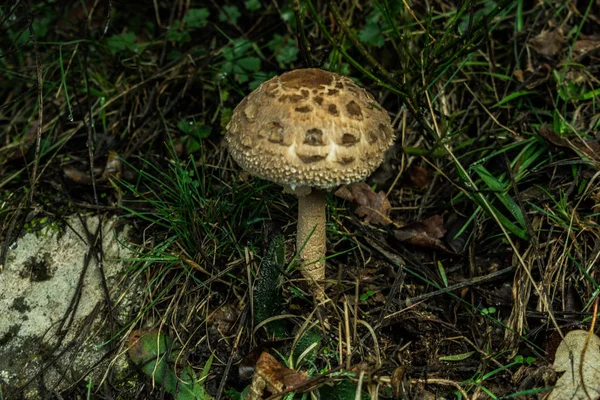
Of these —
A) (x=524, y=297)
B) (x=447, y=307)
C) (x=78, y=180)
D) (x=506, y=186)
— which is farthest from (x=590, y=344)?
(x=78, y=180)

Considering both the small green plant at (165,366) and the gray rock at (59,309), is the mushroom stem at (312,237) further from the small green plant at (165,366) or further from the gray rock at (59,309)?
the gray rock at (59,309)

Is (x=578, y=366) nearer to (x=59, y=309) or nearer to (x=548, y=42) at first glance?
(x=548, y=42)

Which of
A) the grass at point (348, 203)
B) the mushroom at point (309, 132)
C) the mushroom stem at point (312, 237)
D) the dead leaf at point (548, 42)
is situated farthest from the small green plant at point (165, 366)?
the dead leaf at point (548, 42)

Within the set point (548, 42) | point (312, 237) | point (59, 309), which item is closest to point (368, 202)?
point (312, 237)

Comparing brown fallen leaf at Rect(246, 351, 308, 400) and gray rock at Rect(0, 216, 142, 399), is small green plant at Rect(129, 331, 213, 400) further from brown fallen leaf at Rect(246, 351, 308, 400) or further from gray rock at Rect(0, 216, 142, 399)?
brown fallen leaf at Rect(246, 351, 308, 400)

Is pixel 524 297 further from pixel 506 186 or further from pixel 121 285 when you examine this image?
pixel 121 285

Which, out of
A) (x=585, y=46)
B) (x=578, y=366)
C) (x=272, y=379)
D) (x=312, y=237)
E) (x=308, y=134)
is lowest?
(x=578, y=366)
